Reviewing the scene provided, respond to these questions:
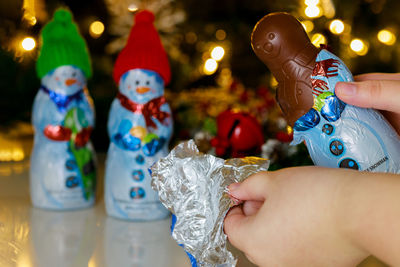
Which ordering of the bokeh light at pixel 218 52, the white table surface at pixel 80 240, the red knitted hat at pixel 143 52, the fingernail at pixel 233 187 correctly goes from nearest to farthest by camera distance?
the fingernail at pixel 233 187, the white table surface at pixel 80 240, the red knitted hat at pixel 143 52, the bokeh light at pixel 218 52

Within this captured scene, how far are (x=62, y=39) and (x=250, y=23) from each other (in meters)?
0.93

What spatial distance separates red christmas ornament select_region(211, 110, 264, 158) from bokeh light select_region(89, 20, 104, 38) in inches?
35.9

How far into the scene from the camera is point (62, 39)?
832 millimetres

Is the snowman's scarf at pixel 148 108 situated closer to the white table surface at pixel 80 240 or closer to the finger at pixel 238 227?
the white table surface at pixel 80 240

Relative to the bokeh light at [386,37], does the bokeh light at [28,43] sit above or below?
above

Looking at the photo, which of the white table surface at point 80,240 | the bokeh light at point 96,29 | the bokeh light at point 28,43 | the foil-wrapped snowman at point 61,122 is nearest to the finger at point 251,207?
the white table surface at point 80,240

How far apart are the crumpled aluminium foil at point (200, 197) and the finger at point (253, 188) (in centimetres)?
2

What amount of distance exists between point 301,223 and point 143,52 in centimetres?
47

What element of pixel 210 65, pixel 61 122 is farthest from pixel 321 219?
pixel 210 65

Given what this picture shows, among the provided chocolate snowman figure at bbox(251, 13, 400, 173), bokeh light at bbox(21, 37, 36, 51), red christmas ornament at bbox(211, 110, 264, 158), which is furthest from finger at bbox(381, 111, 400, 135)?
bokeh light at bbox(21, 37, 36, 51)

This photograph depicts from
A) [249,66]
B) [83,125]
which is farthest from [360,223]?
[249,66]

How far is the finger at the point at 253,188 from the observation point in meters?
0.45

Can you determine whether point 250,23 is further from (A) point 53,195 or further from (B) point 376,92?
(B) point 376,92

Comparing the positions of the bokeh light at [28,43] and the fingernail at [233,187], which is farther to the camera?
the bokeh light at [28,43]
